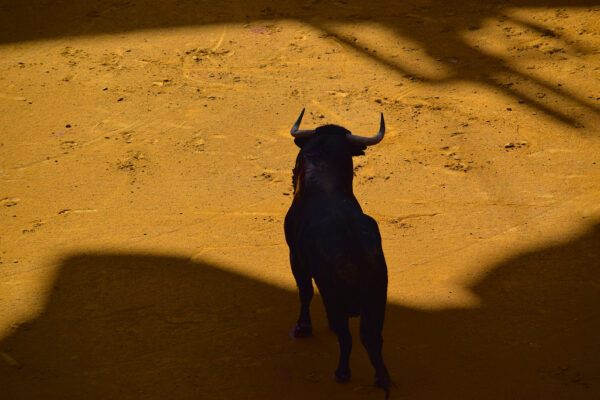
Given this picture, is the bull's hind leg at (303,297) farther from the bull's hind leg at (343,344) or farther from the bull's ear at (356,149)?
the bull's ear at (356,149)

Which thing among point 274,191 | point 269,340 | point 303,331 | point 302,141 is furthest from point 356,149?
point 274,191

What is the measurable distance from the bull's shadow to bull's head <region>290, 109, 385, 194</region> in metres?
1.27

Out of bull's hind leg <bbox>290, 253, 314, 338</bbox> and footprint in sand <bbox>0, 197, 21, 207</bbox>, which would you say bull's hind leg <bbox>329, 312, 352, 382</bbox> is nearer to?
bull's hind leg <bbox>290, 253, 314, 338</bbox>

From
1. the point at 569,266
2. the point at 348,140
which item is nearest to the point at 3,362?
the point at 348,140

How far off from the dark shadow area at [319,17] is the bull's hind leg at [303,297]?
568 cm

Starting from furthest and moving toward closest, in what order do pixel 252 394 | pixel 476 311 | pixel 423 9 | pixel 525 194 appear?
pixel 423 9 → pixel 525 194 → pixel 476 311 → pixel 252 394

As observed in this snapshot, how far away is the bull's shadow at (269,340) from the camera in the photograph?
4672 millimetres

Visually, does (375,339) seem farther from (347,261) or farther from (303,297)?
(303,297)

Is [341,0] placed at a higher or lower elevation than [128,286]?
higher

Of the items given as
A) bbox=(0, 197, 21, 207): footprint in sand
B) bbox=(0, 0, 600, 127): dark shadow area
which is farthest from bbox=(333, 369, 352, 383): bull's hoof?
bbox=(0, 0, 600, 127): dark shadow area

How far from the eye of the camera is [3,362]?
4.98 metres

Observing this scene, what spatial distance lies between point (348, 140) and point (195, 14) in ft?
25.7

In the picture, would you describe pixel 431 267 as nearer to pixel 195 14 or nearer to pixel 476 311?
pixel 476 311

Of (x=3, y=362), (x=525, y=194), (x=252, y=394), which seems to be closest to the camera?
(x=252, y=394)
